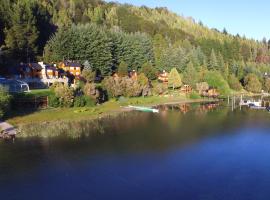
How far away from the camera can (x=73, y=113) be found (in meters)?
69.0

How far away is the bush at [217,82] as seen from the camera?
119 m

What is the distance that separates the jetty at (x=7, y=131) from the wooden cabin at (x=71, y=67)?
116ft

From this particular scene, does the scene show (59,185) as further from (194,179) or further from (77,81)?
(77,81)

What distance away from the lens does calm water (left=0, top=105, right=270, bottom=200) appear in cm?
3341

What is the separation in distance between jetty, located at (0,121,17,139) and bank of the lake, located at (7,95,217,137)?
0.83 metres

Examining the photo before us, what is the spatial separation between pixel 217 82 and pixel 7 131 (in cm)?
8203

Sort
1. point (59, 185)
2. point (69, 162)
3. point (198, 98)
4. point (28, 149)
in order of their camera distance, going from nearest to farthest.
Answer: point (59, 185) < point (69, 162) < point (28, 149) < point (198, 98)

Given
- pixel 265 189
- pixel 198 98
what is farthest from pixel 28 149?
pixel 198 98

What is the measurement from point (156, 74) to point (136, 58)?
820 centimetres

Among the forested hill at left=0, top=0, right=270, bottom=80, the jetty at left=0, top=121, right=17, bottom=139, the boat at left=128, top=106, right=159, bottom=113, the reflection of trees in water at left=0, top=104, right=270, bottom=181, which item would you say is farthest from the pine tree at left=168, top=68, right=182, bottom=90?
the jetty at left=0, top=121, right=17, bottom=139

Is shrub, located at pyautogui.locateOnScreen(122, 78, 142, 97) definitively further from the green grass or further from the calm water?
the calm water

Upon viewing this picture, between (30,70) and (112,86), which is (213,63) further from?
(30,70)

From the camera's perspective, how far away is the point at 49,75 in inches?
3268

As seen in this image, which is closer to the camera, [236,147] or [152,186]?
[152,186]
